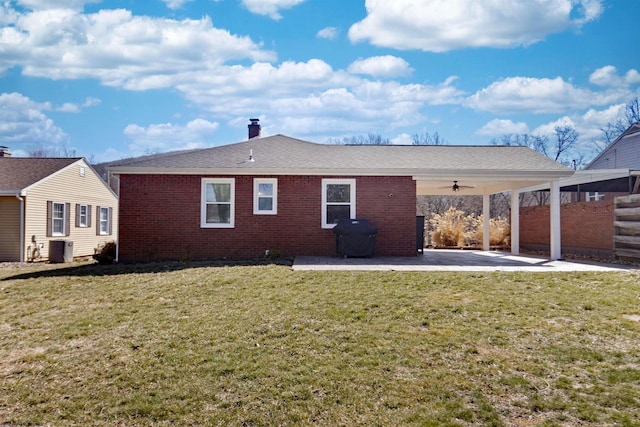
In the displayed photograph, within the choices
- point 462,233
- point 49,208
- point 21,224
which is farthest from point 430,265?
point 49,208

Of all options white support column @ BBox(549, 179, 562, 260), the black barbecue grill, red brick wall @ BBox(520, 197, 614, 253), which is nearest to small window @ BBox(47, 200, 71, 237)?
the black barbecue grill

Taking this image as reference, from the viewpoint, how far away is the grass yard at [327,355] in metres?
3.80

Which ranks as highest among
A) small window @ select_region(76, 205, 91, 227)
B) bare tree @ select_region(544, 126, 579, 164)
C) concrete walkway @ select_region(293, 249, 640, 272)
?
bare tree @ select_region(544, 126, 579, 164)

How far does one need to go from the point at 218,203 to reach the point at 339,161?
3.78m

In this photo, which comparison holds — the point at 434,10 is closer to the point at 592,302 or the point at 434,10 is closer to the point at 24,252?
the point at 592,302

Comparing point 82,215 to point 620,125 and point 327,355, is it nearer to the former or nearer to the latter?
point 327,355

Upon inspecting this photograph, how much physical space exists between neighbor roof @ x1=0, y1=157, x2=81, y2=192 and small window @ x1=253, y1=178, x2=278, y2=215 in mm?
9464

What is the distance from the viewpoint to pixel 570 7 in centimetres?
1259

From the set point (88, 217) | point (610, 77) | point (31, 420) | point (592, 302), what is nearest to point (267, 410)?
point (31, 420)

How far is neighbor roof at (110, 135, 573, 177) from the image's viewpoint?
12.8m

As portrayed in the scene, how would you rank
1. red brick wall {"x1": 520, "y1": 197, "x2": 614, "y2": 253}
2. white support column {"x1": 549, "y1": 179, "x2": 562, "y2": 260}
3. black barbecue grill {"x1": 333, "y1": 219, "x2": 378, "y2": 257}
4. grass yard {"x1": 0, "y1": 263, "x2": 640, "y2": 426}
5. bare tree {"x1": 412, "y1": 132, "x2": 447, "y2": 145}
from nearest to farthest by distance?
grass yard {"x1": 0, "y1": 263, "x2": 640, "y2": 426} < black barbecue grill {"x1": 333, "y1": 219, "x2": 378, "y2": 257} < white support column {"x1": 549, "y1": 179, "x2": 562, "y2": 260} < red brick wall {"x1": 520, "y1": 197, "x2": 614, "y2": 253} < bare tree {"x1": 412, "y1": 132, "x2": 447, "y2": 145}

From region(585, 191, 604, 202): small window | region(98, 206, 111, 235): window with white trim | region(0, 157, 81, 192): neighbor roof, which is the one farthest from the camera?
region(98, 206, 111, 235): window with white trim

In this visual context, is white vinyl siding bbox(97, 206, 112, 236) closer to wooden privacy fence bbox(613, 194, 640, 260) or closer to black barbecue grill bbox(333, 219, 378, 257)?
black barbecue grill bbox(333, 219, 378, 257)

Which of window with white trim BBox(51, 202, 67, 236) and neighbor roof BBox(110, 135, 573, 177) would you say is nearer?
neighbor roof BBox(110, 135, 573, 177)
